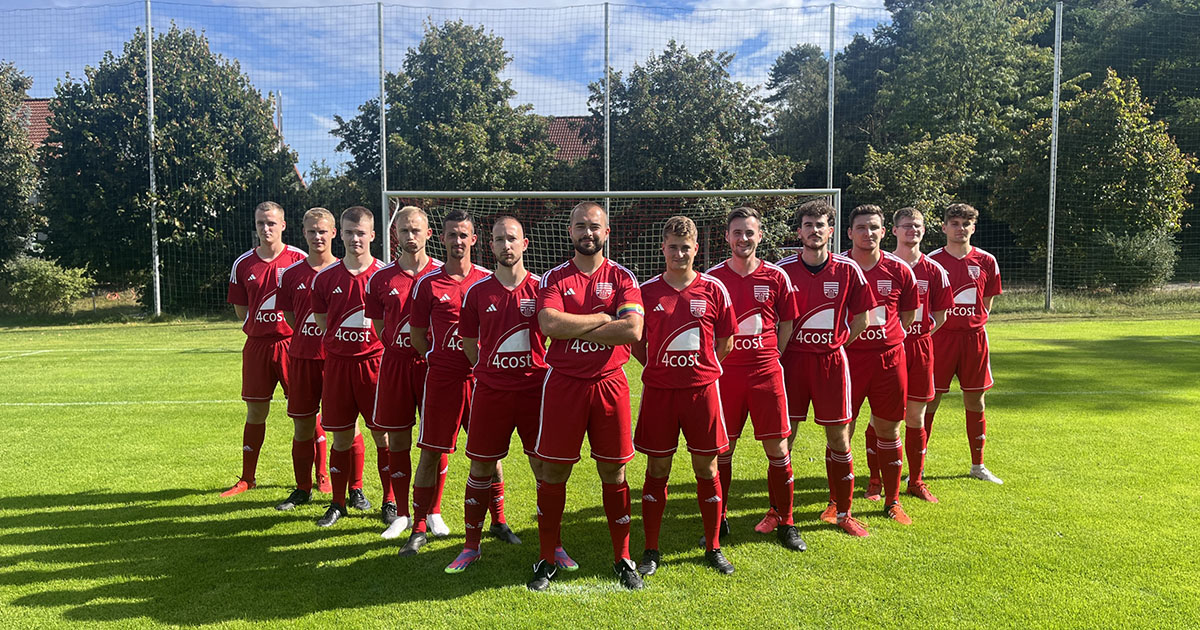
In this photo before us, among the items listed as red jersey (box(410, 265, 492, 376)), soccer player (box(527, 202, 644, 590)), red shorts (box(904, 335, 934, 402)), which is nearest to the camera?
soccer player (box(527, 202, 644, 590))

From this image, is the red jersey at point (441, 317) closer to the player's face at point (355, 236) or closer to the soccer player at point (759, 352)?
the player's face at point (355, 236)

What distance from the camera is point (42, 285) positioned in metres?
18.3

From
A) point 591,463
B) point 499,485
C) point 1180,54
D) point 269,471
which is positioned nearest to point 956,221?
point 591,463

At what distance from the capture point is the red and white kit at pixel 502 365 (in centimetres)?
375

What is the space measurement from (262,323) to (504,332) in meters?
2.44

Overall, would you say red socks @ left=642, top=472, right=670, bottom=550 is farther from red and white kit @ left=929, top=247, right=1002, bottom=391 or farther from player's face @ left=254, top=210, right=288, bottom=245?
player's face @ left=254, top=210, right=288, bottom=245

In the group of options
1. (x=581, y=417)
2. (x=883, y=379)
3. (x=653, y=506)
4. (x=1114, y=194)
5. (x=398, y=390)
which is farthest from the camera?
(x=1114, y=194)

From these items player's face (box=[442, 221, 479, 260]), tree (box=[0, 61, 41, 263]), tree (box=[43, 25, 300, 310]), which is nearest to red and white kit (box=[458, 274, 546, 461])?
player's face (box=[442, 221, 479, 260])

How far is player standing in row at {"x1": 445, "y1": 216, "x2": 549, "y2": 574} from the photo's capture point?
3752 mm

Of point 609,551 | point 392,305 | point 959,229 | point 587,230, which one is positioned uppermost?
point 959,229

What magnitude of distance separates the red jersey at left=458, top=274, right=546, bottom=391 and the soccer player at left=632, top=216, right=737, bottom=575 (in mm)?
574

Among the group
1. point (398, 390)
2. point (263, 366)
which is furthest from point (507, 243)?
point (263, 366)

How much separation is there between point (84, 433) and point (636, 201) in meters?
9.48

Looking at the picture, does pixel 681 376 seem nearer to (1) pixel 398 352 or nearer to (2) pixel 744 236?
(2) pixel 744 236
